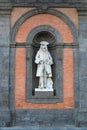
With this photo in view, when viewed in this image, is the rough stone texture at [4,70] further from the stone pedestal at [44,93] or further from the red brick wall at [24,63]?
the stone pedestal at [44,93]

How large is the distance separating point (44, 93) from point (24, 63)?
148 centimetres

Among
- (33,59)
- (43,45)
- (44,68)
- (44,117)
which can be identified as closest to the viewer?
(44,117)

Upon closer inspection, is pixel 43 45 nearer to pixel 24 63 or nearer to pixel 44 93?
pixel 24 63

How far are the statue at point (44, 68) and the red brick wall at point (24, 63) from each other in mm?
578

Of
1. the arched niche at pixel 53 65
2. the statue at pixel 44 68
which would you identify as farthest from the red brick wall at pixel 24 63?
the statue at pixel 44 68

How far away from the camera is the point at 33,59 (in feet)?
50.8

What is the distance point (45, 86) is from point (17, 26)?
273cm

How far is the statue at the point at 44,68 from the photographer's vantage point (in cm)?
1520

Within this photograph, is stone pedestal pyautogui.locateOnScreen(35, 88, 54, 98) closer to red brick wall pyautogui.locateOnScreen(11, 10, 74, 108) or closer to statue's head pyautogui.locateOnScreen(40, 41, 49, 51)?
red brick wall pyautogui.locateOnScreen(11, 10, 74, 108)

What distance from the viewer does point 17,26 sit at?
15242 mm

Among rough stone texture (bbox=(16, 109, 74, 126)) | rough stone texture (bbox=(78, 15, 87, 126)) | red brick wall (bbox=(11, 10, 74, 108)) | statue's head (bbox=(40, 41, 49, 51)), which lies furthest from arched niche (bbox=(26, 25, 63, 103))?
rough stone texture (bbox=(78, 15, 87, 126))

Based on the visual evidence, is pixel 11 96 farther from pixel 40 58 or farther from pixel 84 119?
pixel 84 119

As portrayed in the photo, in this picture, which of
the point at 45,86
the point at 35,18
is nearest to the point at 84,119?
the point at 45,86

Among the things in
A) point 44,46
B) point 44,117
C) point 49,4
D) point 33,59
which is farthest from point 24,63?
point 49,4
